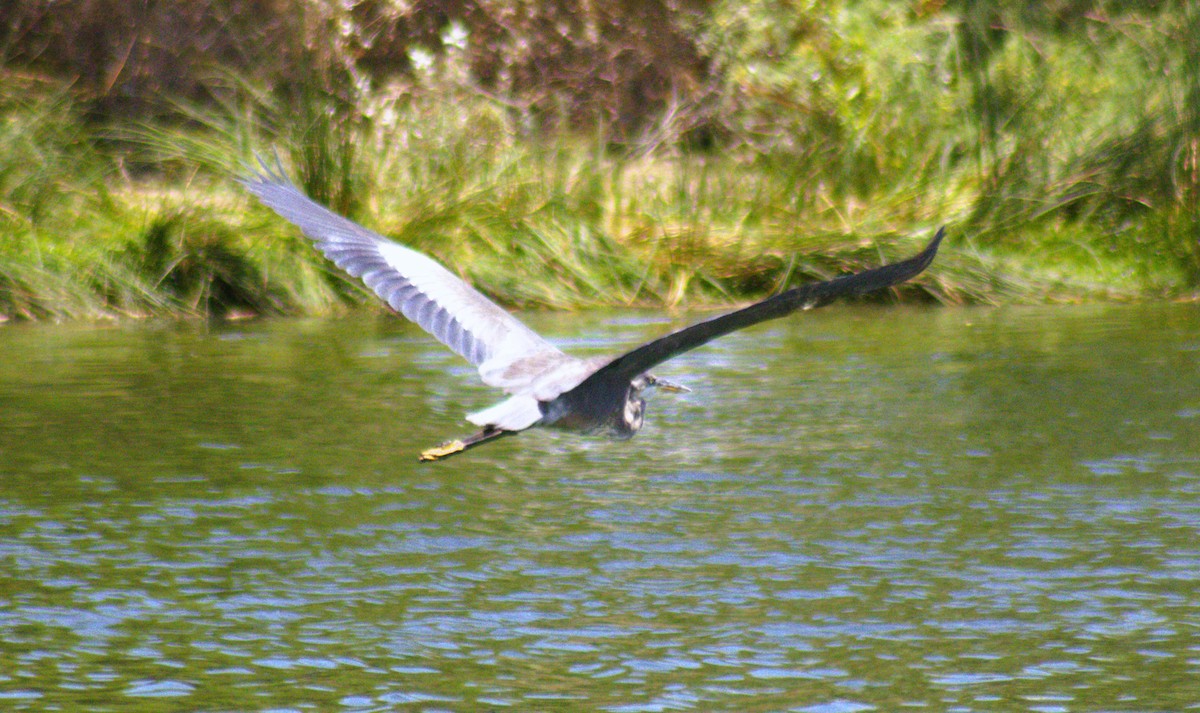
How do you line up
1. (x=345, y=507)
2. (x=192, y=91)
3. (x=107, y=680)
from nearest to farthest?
(x=107, y=680) → (x=345, y=507) → (x=192, y=91)

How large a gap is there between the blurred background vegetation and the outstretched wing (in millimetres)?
5097

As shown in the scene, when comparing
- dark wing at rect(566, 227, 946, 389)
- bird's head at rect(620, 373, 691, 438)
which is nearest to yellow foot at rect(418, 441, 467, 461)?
bird's head at rect(620, 373, 691, 438)

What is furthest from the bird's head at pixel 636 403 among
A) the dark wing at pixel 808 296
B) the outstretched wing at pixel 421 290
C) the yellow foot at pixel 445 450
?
the dark wing at pixel 808 296

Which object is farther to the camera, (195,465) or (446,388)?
(446,388)

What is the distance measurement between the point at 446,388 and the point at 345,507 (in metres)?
2.78

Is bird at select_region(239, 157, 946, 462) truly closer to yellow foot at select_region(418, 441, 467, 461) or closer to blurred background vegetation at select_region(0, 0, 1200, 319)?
yellow foot at select_region(418, 441, 467, 461)

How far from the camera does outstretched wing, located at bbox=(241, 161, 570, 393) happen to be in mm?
6254

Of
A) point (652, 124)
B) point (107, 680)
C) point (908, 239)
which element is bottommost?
point (107, 680)

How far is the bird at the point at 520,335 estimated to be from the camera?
4.44 m

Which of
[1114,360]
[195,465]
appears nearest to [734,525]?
[195,465]

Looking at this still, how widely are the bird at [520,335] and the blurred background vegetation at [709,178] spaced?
186 inches

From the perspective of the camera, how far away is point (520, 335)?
632cm

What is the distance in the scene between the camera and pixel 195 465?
7125 millimetres

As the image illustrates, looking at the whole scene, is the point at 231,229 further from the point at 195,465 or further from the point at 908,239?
the point at 195,465
